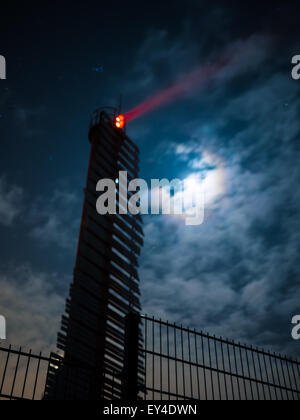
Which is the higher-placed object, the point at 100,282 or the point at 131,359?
the point at 100,282

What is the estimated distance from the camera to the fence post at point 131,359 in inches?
236

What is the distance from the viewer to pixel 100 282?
13.9m

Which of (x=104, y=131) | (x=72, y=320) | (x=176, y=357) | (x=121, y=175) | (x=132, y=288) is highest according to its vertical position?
(x=104, y=131)

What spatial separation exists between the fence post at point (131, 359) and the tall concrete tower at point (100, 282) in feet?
14.6

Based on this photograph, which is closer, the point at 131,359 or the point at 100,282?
the point at 131,359

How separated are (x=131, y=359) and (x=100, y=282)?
781 centimetres

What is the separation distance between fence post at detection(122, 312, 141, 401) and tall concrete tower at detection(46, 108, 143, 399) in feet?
14.6

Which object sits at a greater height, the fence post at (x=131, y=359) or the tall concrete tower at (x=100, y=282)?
the tall concrete tower at (x=100, y=282)

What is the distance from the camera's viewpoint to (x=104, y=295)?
546 inches

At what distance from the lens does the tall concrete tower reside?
12211mm
